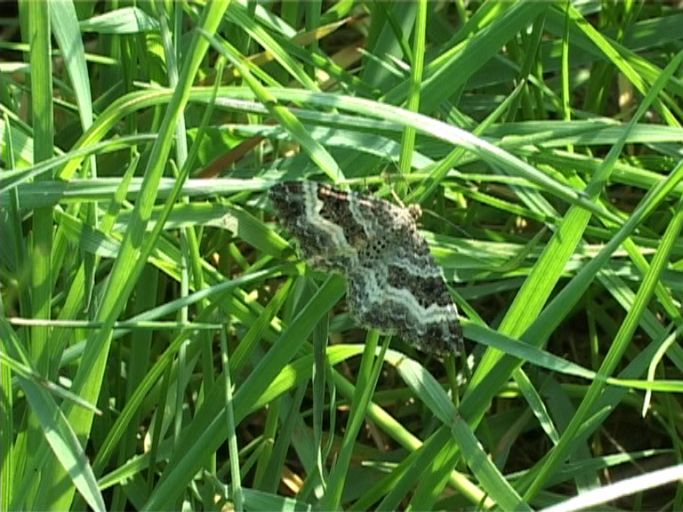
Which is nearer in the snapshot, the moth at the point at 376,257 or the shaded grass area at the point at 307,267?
the shaded grass area at the point at 307,267

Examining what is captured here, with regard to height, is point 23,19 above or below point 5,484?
above

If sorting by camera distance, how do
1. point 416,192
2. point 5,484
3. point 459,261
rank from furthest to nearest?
1. point 459,261
2. point 416,192
3. point 5,484

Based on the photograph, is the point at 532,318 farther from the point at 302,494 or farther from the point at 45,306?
the point at 45,306

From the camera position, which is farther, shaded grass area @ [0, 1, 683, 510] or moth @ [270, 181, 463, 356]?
moth @ [270, 181, 463, 356]

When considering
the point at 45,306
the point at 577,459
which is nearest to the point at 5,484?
the point at 45,306

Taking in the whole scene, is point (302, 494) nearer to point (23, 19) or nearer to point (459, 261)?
point (459, 261)

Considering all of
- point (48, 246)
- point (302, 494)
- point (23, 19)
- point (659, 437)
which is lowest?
point (659, 437)

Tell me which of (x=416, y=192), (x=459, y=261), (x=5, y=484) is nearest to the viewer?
(x=5, y=484)

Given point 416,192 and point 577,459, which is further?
point 577,459
